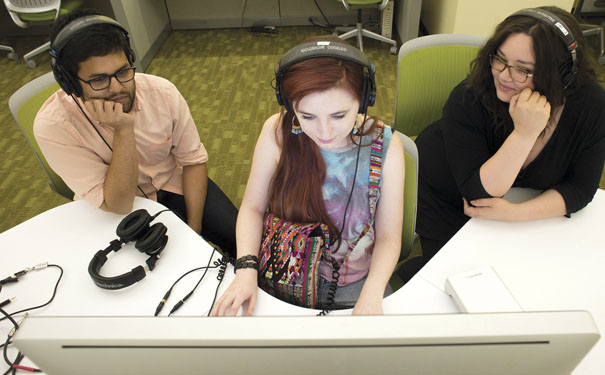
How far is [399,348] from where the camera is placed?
0.36 m

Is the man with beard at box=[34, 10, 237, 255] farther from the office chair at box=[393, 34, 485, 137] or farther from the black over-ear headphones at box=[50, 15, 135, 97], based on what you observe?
the office chair at box=[393, 34, 485, 137]

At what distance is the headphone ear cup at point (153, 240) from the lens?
0.93m

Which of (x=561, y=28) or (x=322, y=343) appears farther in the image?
(x=561, y=28)

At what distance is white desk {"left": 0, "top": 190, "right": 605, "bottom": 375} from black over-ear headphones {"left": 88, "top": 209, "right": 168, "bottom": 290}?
0.02 meters

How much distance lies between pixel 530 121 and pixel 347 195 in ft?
1.58

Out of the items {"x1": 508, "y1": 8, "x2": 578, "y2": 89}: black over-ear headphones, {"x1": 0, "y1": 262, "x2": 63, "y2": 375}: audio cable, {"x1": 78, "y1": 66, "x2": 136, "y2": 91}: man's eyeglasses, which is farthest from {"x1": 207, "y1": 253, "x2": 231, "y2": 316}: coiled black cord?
{"x1": 508, "y1": 8, "x2": 578, "y2": 89}: black over-ear headphones

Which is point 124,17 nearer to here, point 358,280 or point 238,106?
point 238,106

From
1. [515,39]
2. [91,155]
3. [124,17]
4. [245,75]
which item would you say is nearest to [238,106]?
[245,75]

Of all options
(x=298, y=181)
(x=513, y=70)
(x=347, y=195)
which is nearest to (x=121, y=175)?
(x=298, y=181)

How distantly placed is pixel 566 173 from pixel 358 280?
657mm

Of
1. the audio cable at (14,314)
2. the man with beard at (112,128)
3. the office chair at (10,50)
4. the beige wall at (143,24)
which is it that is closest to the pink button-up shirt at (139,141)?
the man with beard at (112,128)

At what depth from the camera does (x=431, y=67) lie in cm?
149

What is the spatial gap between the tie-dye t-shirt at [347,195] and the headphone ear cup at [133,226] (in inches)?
18.5

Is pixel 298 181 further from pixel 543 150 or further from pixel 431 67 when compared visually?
pixel 431 67
